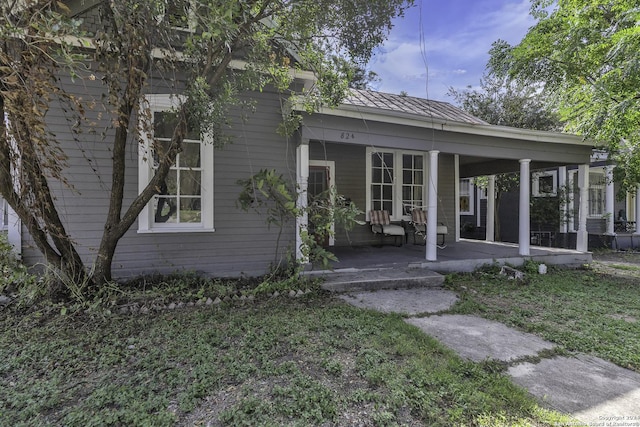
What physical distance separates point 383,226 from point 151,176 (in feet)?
16.3

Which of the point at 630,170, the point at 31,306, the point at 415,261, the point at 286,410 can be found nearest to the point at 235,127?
the point at 31,306

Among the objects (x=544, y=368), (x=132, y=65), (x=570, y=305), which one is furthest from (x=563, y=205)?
(x=132, y=65)

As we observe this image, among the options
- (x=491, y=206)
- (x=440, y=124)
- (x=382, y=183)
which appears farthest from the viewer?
(x=491, y=206)

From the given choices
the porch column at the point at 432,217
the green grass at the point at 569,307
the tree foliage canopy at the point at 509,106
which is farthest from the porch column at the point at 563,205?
the porch column at the point at 432,217

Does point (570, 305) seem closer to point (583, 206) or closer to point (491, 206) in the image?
point (583, 206)

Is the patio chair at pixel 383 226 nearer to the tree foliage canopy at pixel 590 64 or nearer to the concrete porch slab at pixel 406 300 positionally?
the concrete porch slab at pixel 406 300

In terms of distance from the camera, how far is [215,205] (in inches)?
209

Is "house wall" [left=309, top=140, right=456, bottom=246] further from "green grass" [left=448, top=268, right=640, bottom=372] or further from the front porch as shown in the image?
"green grass" [left=448, top=268, right=640, bottom=372]

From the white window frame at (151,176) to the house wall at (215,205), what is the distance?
0.09m

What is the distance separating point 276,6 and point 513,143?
17.8ft

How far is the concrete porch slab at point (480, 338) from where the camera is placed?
3078 mm

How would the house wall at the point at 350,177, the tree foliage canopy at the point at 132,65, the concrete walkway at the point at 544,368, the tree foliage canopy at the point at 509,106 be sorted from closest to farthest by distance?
the concrete walkway at the point at 544,368 → the tree foliage canopy at the point at 132,65 → the house wall at the point at 350,177 → the tree foliage canopy at the point at 509,106

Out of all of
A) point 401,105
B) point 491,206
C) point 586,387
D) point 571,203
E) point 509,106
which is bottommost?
point 586,387

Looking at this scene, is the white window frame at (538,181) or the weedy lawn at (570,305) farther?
the white window frame at (538,181)
